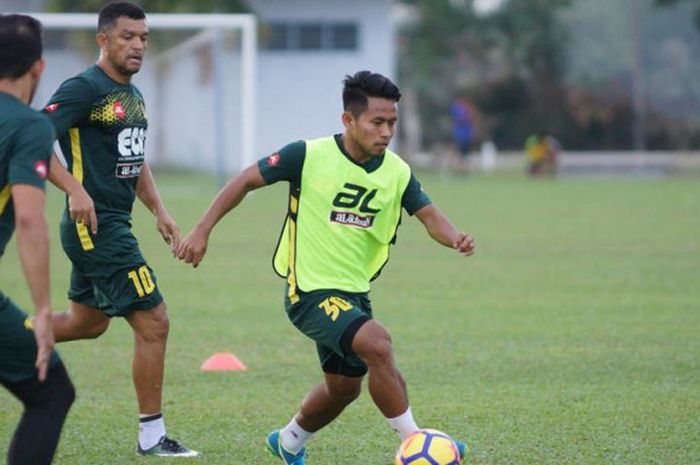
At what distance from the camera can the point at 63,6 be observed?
38.7 m

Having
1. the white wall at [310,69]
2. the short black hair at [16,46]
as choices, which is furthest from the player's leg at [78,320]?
the white wall at [310,69]

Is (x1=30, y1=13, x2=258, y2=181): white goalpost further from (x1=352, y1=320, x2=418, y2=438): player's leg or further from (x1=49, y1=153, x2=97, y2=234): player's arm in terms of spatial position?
(x1=352, y1=320, x2=418, y2=438): player's leg

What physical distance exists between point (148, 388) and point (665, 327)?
18.3 feet

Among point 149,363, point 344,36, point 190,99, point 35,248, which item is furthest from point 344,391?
point 344,36

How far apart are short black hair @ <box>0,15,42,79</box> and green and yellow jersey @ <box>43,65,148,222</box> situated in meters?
1.75

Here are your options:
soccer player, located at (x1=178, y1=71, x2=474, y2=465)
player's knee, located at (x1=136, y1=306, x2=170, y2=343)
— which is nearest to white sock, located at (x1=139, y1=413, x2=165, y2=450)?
player's knee, located at (x1=136, y1=306, x2=170, y2=343)

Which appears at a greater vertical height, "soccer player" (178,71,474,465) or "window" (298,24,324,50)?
"soccer player" (178,71,474,465)

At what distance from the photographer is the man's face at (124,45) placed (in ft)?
23.2

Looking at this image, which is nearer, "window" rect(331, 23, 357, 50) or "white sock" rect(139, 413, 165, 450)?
"white sock" rect(139, 413, 165, 450)

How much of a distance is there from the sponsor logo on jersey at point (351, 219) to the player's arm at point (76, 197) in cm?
115

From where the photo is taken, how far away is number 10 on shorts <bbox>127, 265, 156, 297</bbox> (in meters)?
6.93

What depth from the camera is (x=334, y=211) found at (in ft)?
21.2

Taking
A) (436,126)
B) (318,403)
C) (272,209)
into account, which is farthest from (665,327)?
(436,126)

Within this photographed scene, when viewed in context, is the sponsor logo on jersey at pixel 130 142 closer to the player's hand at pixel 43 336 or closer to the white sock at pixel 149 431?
the white sock at pixel 149 431
